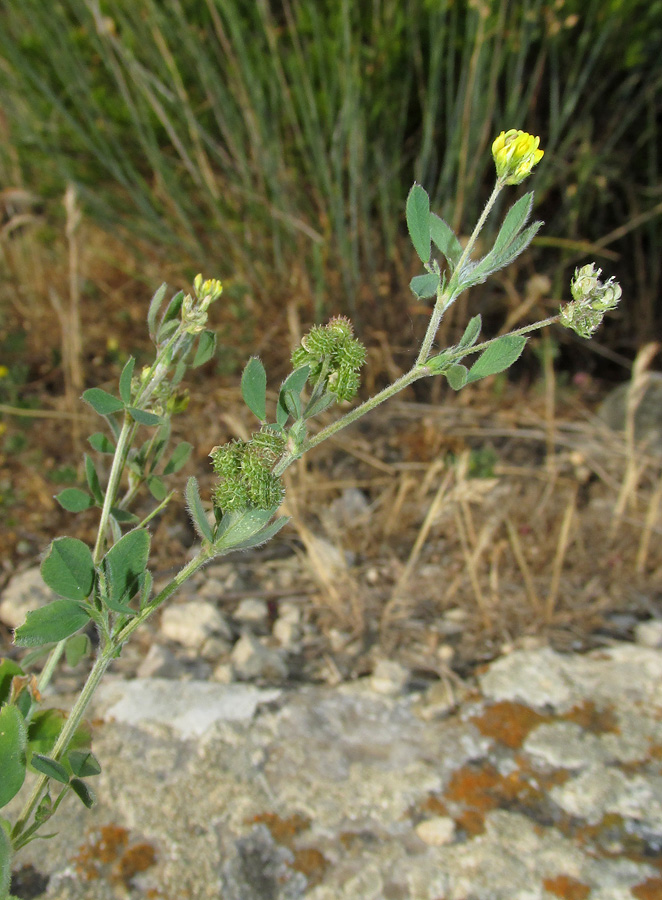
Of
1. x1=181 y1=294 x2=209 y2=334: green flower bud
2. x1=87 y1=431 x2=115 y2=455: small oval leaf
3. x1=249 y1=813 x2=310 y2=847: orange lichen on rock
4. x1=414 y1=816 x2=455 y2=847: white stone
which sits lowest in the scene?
x1=414 y1=816 x2=455 y2=847: white stone

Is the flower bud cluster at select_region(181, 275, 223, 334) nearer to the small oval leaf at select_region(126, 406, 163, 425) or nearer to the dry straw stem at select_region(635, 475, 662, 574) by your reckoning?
the small oval leaf at select_region(126, 406, 163, 425)

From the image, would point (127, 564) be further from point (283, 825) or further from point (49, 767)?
point (283, 825)

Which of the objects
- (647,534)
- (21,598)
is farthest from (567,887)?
(21,598)

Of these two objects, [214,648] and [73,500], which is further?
[214,648]

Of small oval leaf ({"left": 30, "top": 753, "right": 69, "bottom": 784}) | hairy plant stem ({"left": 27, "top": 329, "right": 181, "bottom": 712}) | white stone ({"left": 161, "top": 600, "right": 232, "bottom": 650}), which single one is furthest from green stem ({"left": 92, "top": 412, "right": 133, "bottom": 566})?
white stone ({"left": 161, "top": 600, "right": 232, "bottom": 650})

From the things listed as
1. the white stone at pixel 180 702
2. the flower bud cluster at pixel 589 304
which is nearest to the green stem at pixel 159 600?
the flower bud cluster at pixel 589 304

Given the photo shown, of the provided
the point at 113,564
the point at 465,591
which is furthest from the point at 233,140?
the point at 113,564

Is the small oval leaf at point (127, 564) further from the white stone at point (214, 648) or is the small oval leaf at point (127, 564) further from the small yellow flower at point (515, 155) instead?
the white stone at point (214, 648)
